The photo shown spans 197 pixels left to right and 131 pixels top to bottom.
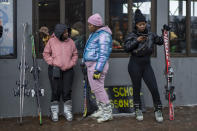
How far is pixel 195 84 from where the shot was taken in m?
7.89

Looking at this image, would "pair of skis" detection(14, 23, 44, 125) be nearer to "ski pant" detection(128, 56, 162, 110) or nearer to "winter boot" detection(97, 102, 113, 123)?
"winter boot" detection(97, 102, 113, 123)

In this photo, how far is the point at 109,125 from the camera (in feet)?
19.7

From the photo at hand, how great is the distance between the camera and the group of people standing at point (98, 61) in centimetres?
611

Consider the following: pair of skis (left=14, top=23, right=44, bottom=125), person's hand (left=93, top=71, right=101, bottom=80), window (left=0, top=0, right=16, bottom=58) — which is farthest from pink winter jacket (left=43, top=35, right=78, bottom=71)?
window (left=0, top=0, right=16, bottom=58)

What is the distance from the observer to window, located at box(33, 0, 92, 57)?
6.86 meters

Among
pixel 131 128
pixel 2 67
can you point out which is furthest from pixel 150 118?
pixel 2 67

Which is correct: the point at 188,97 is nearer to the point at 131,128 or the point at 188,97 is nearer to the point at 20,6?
the point at 131,128

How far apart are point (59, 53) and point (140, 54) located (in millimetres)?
1537

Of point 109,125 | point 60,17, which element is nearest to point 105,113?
point 109,125

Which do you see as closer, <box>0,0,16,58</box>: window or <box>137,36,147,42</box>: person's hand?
<box>137,36,147,42</box>: person's hand

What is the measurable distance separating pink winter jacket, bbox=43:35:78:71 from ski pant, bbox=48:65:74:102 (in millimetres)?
164

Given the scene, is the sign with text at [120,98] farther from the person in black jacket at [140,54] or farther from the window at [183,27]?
the window at [183,27]

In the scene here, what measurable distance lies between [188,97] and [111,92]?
2.00m

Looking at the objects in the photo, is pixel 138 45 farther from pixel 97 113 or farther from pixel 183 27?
pixel 183 27
